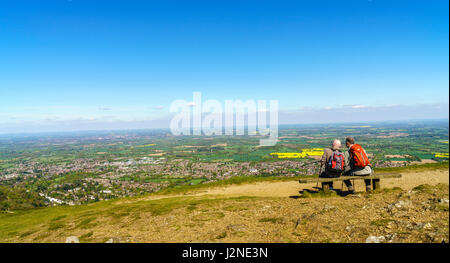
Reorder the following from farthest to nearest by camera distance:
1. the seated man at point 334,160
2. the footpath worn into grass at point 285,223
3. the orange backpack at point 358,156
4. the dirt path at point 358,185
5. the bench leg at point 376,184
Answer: the dirt path at point 358,185 → the bench leg at point 376,184 → the seated man at point 334,160 → the orange backpack at point 358,156 → the footpath worn into grass at point 285,223

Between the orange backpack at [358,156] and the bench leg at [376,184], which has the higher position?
the orange backpack at [358,156]

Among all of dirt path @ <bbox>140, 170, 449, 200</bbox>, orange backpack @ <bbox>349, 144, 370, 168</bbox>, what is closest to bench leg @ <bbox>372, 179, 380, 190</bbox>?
orange backpack @ <bbox>349, 144, 370, 168</bbox>

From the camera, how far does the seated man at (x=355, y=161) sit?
907 cm

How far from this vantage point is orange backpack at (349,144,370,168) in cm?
898

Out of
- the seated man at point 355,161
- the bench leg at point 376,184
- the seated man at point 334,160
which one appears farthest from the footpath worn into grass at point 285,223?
the seated man at point 334,160

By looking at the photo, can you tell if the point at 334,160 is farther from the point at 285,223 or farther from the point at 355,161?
the point at 285,223

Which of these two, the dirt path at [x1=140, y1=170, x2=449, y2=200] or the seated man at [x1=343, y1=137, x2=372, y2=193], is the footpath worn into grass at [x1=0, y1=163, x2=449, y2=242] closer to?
the seated man at [x1=343, y1=137, x2=372, y2=193]

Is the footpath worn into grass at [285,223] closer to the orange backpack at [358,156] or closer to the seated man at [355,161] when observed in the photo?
the seated man at [355,161]

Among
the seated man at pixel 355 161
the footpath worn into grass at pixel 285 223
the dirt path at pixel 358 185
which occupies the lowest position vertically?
the dirt path at pixel 358 185

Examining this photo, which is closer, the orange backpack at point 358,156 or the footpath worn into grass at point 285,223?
the footpath worn into grass at point 285,223
